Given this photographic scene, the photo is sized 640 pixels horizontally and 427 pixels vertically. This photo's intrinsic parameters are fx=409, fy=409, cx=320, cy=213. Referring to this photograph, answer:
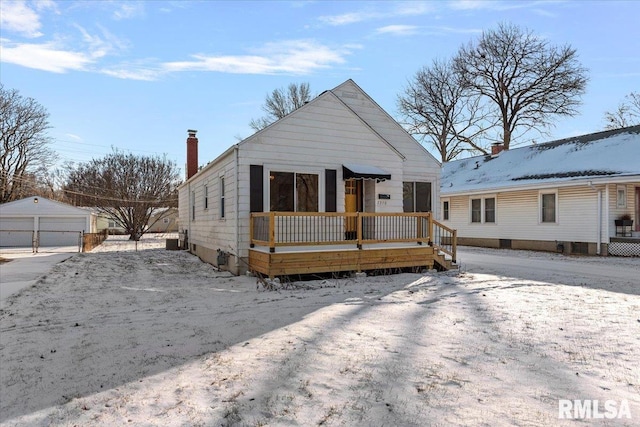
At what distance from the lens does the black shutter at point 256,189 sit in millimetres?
10273

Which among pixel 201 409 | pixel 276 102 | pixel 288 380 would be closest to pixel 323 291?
pixel 288 380

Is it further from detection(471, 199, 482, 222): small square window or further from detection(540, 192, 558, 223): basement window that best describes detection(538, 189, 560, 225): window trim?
detection(471, 199, 482, 222): small square window

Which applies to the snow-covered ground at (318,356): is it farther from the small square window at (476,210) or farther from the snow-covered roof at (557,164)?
the small square window at (476,210)

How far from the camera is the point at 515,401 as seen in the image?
319cm

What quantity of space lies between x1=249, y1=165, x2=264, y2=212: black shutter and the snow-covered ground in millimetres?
2756

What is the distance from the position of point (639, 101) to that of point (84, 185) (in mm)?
45438

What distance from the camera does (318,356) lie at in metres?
4.21

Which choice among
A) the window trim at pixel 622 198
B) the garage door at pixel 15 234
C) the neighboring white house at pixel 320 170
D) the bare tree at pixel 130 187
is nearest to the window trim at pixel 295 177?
the neighboring white house at pixel 320 170

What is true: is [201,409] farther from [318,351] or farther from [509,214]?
[509,214]

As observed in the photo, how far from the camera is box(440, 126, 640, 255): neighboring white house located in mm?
15346

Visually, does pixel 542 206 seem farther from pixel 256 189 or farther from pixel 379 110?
pixel 256 189

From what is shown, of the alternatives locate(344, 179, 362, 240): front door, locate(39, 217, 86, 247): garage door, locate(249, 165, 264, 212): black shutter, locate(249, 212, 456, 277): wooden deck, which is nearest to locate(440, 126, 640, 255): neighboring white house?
locate(249, 212, 456, 277): wooden deck

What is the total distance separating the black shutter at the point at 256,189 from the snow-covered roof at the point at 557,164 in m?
12.6

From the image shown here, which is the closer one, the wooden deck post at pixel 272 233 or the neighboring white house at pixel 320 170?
the wooden deck post at pixel 272 233
